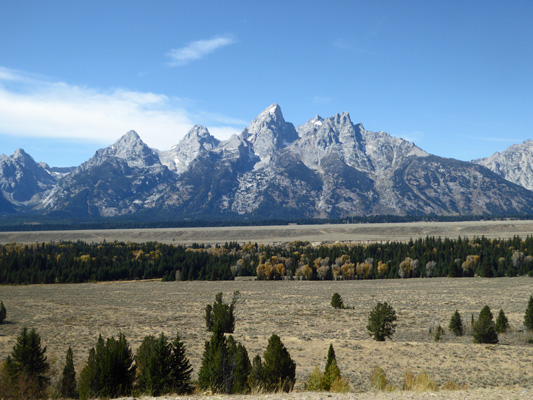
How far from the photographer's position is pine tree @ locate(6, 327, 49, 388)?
87.4 feet

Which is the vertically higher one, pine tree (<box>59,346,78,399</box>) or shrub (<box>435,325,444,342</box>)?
pine tree (<box>59,346,78,399</box>)

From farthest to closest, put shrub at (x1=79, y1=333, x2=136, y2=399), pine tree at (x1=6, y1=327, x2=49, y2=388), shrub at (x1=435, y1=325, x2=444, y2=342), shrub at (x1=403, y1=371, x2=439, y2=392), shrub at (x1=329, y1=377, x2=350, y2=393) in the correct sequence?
shrub at (x1=435, y1=325, x2=444, y2=342), pine tree at (x1=6, y1=327, x2=49, y2=388), shrub at (x1=79, y1=333, x2=136, y2=399), shrub at (x1=329, y1=377, x2=350, y2=393), shrub at (x1=403, y1=371, x2=439, y2=392)

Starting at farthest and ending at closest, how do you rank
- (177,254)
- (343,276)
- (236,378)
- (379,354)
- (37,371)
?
1. (177,254)
2. (343,276)
3. (379,354)
4. (37,371)
5. (236,378)

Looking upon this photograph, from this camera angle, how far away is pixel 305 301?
7906cm

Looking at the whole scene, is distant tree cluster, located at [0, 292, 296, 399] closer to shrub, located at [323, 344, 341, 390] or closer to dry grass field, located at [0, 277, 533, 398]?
shrub, located at [323, 344, 341, 390]

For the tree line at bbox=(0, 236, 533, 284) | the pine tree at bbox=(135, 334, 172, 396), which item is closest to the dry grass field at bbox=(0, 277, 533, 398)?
the pine tree at bbox=(135, 334, 172, 396)

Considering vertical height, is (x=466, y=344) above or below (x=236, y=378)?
below

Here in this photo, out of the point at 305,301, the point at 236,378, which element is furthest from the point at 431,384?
the point at 305,301

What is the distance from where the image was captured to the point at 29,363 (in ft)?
90.6

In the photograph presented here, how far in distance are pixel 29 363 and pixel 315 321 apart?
3848 centimetres

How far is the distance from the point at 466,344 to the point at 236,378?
93.4 feet

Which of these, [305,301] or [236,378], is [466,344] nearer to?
[236,378]

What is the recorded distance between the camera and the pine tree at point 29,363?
26.6 meters

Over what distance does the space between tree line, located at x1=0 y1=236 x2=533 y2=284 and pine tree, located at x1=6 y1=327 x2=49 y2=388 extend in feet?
324
